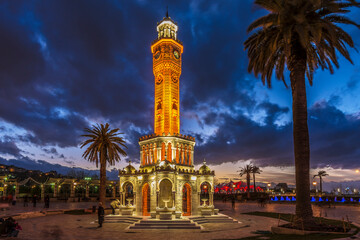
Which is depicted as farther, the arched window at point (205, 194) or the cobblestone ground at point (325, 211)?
the cobblestone ground at point (325, 211)

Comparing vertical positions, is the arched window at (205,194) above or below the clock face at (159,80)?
below

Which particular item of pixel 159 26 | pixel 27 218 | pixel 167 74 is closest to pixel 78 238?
pixel 27 218

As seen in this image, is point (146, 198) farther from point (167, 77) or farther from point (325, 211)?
point (325, 211)

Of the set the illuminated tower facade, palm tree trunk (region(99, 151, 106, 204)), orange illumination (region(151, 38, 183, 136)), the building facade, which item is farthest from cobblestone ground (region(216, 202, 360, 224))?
palm tree trunk (region(99, 151, 106, 204))

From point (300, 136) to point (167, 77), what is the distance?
76.6 ft

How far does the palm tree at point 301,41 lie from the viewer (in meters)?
16.9

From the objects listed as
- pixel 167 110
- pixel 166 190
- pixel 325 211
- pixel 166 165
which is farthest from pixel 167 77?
pixel 325 211

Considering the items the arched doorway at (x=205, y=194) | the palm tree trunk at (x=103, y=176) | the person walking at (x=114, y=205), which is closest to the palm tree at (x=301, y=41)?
the arched doorway at (x=205, y=194)

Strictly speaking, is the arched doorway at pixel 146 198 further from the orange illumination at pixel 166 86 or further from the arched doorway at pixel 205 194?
the orange illumination at pixel 166 86

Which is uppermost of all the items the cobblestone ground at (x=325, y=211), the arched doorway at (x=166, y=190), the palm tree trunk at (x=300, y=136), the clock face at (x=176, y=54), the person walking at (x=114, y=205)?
the clock face at (x=176, y=54)

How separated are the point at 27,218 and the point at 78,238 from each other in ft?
53.5

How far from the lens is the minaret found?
36.4 meters

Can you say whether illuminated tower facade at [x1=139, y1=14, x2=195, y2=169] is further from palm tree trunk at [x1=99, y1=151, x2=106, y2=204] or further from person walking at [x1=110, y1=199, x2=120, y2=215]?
person walking at [x1=110, y1=199, x2=120, y2=215]

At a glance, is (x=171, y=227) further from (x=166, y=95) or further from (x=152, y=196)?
(x=166, y=95)
